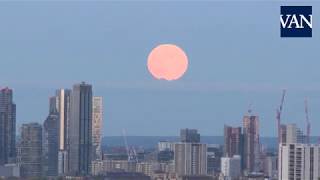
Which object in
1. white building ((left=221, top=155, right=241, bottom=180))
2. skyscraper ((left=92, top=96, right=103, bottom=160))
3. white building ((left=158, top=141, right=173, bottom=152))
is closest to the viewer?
white building ((left=221, top=155, right=241, bottom=180))

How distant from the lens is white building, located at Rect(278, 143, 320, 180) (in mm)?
15648

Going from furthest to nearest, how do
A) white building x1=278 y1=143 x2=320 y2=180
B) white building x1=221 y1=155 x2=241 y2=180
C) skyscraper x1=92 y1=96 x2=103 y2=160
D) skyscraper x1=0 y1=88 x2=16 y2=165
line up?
skyscraper x1=0 y1=88 x2=16 y2=165
skyscraper x1=92 y1=96 x2=103 y2=160
white building x1=221 y1=155 x2=241 y2=180
white building x1=278 y1=143 x2=320 y2=180

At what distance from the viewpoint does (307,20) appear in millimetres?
7816

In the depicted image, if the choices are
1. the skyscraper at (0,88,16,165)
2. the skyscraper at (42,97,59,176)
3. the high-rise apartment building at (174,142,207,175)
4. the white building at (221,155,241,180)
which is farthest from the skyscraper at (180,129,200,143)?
the skyscraper at (0,88,16,165)

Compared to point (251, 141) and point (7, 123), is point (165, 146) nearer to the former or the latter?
point (251, 141)

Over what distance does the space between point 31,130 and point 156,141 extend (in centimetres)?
383

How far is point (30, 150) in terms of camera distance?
64.0 feet

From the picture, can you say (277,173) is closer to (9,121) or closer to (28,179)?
(28,179)

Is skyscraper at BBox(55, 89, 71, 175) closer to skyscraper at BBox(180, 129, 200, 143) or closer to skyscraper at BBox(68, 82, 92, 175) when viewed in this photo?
skyscraper at BBox(68, 82, 92, 175)

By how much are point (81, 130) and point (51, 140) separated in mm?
637

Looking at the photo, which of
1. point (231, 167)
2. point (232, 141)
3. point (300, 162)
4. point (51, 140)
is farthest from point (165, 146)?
point (300, 162)

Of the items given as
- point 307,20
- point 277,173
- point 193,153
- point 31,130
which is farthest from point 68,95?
point 307,20

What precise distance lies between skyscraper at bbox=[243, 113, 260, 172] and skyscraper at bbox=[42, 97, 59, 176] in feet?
11.3

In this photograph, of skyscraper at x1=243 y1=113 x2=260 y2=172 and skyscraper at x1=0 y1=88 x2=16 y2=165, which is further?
skyscraper at x1=0 y1=88 x2=16 y2=165
